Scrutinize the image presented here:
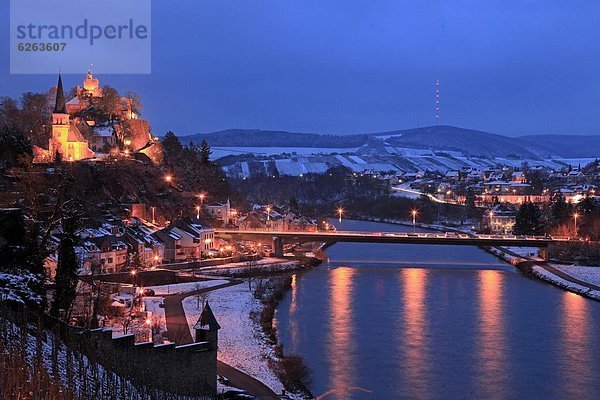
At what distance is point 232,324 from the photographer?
17.9 meters

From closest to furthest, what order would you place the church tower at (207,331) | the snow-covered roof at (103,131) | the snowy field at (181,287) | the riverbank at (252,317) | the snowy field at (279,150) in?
the church tower at (207,331), the riverbank at (252,317), the snowy field at (181,287), the snow-covered roof at (103,131), the snowy field at (279,150)

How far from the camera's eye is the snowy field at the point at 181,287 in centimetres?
2265

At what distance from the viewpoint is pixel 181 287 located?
23609 mm

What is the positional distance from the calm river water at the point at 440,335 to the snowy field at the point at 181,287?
115 inches

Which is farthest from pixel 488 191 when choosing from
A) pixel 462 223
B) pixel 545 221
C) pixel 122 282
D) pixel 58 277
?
pixel 58 277

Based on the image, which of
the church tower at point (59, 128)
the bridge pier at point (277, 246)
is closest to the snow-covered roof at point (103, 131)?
the church tower at point (59, 128)

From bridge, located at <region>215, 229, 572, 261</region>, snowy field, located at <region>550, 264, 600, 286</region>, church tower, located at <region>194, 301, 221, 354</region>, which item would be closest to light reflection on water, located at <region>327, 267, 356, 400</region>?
church tower, located at <region>194, 301, 221, 354</region>

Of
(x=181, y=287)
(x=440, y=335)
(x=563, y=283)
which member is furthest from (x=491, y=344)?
(x=181, y=287)

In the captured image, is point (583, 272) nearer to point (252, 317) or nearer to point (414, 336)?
point (414, 336)

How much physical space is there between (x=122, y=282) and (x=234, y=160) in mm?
106890

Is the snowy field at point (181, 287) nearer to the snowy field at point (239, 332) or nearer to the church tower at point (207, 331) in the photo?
the snowy field at point (239, 332)

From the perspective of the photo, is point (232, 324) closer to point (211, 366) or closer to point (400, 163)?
point (211, 366)

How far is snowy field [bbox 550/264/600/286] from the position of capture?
26.9 meters

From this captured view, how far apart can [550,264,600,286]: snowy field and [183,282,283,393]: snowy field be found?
13048 mm
